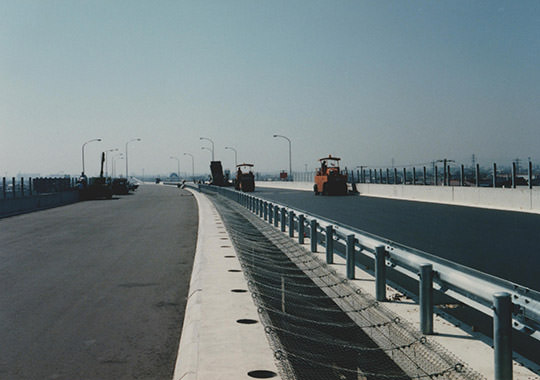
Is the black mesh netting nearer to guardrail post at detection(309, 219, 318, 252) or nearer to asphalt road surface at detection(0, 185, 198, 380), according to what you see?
asphalt road surface at detection(0, 185, 198, 380)

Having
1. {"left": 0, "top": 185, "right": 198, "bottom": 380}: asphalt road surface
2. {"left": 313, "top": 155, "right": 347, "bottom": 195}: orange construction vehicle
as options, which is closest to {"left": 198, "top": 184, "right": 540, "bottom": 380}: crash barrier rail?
{"left": 0, "top": 185, "right": 198, "bottom": 380}: asphalt road surface

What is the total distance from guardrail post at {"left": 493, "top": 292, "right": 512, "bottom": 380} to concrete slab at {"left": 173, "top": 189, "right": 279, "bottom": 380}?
1.91 meters

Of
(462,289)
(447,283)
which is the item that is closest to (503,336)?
(462,289)

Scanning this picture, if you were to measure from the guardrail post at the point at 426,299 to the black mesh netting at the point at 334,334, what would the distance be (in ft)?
0.47

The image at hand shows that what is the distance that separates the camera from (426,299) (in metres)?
6.25

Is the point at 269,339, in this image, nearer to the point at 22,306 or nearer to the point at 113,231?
the point at 22,306

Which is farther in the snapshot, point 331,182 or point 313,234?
point 331,182

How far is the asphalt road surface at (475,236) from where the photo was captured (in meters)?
11.9

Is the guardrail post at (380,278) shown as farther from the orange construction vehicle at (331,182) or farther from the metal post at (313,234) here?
the orange construction vehicle at (331,182)

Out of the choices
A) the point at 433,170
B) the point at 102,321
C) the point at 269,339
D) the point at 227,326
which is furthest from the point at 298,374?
the point at 433,170

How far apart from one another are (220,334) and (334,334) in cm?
133

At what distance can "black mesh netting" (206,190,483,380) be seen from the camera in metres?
5.26

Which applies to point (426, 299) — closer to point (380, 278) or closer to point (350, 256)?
point (380, 278)

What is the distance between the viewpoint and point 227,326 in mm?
6957
